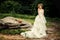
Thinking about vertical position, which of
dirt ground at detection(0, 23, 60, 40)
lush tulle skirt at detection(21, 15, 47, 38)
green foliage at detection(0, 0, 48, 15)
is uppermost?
green foliage at detection(0, 0, 48, 15)

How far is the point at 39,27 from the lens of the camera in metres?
4.52

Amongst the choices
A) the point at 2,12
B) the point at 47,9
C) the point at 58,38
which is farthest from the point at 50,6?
the point at 2,12

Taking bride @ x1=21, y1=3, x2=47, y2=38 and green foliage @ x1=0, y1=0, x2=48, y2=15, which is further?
green foliage @ x1=0, y1=0, x2=48, y2=15

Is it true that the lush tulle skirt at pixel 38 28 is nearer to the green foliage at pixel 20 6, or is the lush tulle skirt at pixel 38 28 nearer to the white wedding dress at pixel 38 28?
the white wedding dress at pixel 38 28

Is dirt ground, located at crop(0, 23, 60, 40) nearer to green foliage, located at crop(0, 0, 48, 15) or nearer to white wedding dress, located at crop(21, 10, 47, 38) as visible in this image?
white wedding dress, located at crop(21, 10, 47, 38)

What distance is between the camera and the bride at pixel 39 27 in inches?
173

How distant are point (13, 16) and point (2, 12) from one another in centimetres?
23

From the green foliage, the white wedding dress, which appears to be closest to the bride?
the white wedding dress

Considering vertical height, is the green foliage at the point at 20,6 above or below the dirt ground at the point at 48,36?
above

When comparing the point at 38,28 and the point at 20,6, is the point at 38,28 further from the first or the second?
the point at 20,6

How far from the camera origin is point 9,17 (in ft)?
14.6

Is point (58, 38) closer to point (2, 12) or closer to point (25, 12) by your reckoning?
point (25, 12)

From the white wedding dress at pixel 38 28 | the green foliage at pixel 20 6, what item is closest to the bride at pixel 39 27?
the white wedding dress at pixel 38 28

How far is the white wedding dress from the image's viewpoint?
4.39 m
